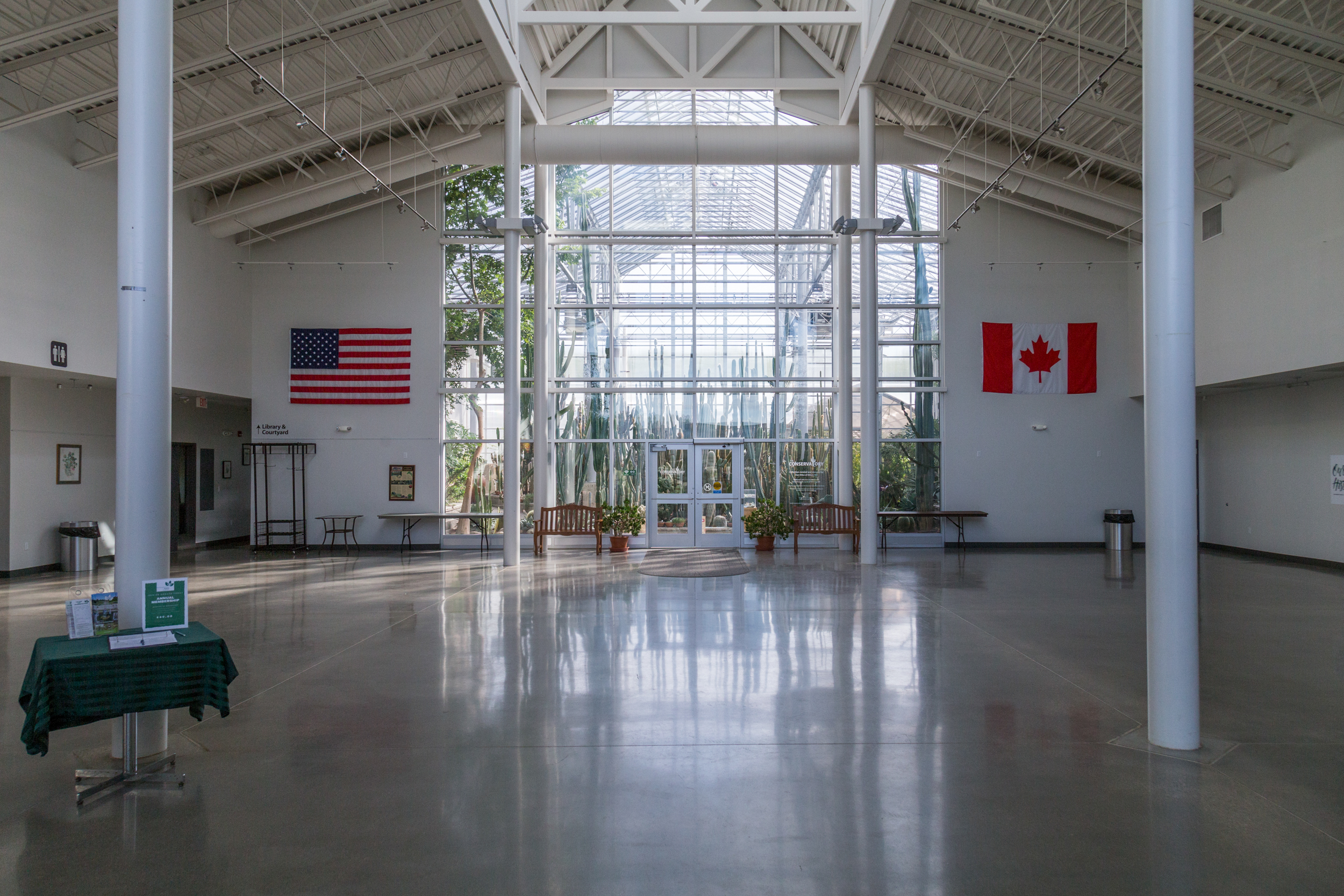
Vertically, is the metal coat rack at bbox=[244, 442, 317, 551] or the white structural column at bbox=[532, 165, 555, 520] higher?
the white structural column at bbox=[532, 165, 555, 520]

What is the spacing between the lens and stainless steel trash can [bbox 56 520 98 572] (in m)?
12.6

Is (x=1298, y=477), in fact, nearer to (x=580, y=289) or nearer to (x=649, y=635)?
(x=649, y=635)

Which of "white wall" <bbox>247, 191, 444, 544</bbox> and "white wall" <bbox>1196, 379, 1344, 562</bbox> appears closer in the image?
"white wall" <bbox>1196, 379, 1344, 562</bbox>

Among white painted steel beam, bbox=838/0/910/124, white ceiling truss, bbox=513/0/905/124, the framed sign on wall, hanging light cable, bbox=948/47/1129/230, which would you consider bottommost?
A: the framed sign on wall

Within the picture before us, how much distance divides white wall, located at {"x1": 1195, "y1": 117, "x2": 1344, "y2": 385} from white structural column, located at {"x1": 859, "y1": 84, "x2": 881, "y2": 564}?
4438 millimetres

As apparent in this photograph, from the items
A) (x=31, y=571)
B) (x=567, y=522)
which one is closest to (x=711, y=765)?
(x=567, y=522)

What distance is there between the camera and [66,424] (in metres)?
13.0

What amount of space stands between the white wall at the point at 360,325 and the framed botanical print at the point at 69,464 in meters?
2.85

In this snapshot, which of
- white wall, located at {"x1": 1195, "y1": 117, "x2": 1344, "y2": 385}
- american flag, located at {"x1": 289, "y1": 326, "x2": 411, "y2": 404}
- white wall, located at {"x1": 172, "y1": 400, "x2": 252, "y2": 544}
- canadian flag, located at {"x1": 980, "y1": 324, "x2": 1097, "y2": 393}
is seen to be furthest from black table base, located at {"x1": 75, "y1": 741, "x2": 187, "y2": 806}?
canadian flag, located at {"x1": 980, "y1": 324, "x2": 1097, "y2": 393}

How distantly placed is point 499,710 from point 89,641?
7.35 feet

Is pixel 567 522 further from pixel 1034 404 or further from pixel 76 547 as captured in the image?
pixel 1034 404

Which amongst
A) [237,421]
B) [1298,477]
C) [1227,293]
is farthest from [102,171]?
[1298,477]

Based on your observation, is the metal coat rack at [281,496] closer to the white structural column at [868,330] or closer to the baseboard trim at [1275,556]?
the white structural column at [868,330]

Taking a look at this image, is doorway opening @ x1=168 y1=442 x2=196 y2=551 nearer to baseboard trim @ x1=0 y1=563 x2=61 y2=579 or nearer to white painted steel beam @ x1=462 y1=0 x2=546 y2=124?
baseboard trim @ x1=0 y1=563 x2=61 y2=579
